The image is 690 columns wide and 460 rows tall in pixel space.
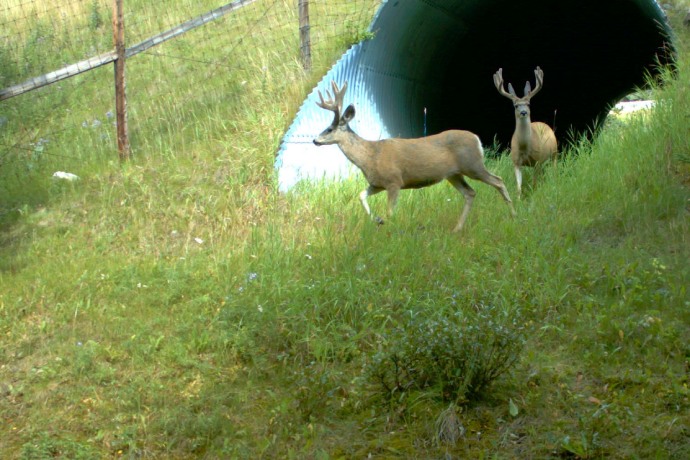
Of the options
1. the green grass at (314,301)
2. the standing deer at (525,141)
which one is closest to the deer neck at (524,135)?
the standing deer at (525,141)

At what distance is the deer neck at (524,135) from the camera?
35.1 ft

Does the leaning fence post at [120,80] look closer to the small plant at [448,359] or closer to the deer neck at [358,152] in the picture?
the deer neck at [358,152]

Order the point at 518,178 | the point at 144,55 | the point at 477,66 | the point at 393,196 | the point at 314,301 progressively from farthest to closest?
1. the point at 477,66
2. the point at 144,55
3. the point at 518,178
4. the point at 393,196
5. the point at 314,301

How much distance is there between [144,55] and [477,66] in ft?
19.0

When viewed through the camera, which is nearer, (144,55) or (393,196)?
(393,196)

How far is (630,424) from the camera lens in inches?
200

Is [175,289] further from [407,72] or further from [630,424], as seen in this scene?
[407,72]

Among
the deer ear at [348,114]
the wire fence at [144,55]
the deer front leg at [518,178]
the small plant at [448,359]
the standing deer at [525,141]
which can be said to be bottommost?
the small plant at [448,359]

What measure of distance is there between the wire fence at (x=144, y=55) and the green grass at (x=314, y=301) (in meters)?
0.78

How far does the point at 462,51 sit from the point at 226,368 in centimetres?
953

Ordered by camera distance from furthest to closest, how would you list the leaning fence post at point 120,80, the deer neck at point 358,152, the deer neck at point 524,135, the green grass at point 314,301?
the deer neck at point 524,135
the leaning fence post at point 120,80
the deer neck at point 358,152
the green grass at point 314,301

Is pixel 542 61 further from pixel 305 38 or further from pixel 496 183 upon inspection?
pixel 496 183

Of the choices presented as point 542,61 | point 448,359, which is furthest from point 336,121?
point 542,61

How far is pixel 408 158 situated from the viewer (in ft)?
30.2
